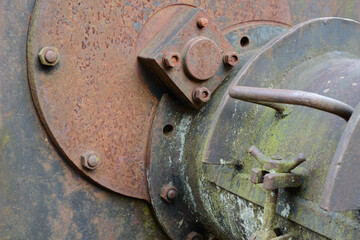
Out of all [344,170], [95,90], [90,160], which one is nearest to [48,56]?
[95,90]

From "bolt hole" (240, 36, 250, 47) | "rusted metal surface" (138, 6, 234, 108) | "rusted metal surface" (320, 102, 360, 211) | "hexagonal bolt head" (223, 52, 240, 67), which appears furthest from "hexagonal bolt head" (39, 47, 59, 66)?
"rusted metal surface" (320, 102, 360, 211)

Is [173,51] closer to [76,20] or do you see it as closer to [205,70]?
[205,70]

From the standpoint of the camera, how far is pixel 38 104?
1145mm

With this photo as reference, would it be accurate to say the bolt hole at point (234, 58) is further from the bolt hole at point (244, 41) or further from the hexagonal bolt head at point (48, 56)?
the hexagonal bolt head at point (48, 56)

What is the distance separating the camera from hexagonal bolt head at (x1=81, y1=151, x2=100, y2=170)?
47.5 inches

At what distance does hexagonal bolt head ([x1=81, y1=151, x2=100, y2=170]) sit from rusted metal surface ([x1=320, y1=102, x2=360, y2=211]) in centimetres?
64

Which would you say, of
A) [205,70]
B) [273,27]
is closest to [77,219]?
[205,70]

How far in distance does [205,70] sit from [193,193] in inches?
14.0

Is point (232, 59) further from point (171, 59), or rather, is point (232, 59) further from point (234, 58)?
point (171, 59)

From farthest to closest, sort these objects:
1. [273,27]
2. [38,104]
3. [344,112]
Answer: [273,27] < [38,104] < [344,112]

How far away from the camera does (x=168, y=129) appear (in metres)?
1.37

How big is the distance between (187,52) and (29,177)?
1.72ft

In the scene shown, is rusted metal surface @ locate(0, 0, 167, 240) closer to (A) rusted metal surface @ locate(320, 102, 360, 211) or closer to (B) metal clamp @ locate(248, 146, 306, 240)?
(B) metal clamp @ locate(248, 146, 306, 240)

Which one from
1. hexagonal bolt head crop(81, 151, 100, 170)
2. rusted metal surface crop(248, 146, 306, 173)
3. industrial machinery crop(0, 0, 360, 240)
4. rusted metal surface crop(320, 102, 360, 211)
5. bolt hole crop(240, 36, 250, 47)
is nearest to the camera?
rusted metal surface crop(320, 102, 360, 211)
